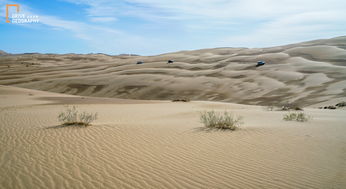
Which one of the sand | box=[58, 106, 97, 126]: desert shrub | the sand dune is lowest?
the sand

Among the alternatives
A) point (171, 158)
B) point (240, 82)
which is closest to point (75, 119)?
point (171, 158)

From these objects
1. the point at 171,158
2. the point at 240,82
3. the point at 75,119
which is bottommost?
the point at 171,158

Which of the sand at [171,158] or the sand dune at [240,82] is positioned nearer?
the sand at [171,158]

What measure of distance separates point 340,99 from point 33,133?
67.5 feet

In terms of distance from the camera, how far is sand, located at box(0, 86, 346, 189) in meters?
4.21

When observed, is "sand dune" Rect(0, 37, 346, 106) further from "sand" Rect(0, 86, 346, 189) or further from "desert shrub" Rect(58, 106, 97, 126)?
"desert shrub" Rect(58, 106, 97, 126)

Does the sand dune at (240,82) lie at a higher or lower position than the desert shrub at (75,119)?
higher

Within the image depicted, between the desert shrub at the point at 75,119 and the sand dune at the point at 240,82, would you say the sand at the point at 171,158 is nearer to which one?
the desert shrub at the point at 75,119

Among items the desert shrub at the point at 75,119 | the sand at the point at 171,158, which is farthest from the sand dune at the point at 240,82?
the desert shrub at the point at 75,119

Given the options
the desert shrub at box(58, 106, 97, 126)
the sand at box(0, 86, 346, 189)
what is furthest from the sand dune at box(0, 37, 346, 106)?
the desert shrub at box(58, 106, 97, 126)

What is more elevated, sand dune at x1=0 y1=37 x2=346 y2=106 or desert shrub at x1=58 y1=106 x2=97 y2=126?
sand dune at x1=0 y1=37 x2=346 y2=106

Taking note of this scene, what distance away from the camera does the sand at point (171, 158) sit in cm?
421

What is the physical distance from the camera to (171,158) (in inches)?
212

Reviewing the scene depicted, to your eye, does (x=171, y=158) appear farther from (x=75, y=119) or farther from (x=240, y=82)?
(x=240, y=82)
